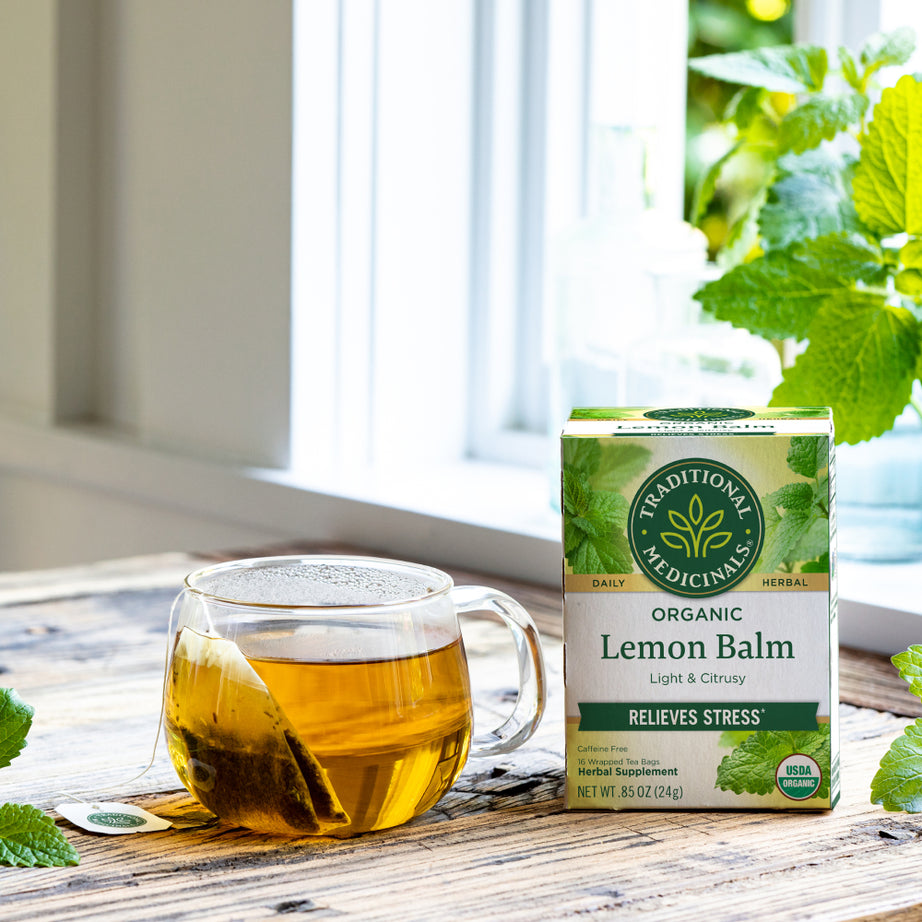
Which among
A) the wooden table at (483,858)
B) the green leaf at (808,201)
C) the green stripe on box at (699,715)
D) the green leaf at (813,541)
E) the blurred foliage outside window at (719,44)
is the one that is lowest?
the wooden table at (483,858)

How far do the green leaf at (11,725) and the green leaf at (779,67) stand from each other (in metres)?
0.65

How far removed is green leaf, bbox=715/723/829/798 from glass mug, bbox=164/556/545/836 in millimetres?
118

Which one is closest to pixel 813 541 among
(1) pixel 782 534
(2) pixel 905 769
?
(1) pixel 782 534

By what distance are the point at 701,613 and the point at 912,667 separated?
110 mm

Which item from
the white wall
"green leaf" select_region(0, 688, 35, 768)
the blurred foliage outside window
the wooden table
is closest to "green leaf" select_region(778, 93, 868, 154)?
the wooden table

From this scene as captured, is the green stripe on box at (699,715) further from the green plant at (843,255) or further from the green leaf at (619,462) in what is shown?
the green plant at (843,255)

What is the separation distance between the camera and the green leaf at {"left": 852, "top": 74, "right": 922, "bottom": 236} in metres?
0.77

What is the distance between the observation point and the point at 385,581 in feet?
2.05

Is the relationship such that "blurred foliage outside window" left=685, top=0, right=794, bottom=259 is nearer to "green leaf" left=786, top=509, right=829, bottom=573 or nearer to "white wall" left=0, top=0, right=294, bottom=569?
"white wall" left=0, top=0, right=294, bottom=569

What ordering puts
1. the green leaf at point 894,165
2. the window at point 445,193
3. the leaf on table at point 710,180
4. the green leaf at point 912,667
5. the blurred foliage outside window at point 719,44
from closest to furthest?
the green leaf at point 912,667 → the green leaf at point 894,165 → the leaf on table at point 710,180 → the window at point 445,193 → the blurred foliage outside window at point 719,44

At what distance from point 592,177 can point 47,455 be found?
70cm

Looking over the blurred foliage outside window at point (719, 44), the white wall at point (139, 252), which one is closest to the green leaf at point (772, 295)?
the white wall at point (139, 252)

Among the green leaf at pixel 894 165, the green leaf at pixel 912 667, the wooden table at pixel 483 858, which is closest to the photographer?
the wooden table at pixel 483 858

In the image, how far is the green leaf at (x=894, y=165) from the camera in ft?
2.52
